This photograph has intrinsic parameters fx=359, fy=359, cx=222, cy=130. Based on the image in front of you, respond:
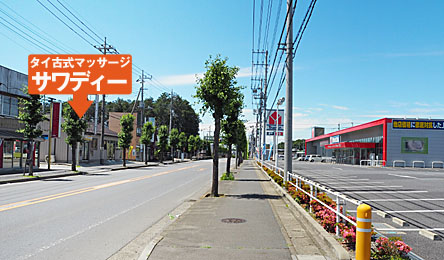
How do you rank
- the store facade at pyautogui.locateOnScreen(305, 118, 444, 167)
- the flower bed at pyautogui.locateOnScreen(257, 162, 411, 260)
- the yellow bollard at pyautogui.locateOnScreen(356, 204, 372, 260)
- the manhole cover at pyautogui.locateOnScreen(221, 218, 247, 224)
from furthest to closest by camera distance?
1. the store facade at pyautogui.locateOnScreen(305, 118, 444, 167)
2. the manhole cover at pyautogui.locateOnScreen(221, 218, 247, 224)
3. the flower bed at pyautogui.locateOnScreen(257, 162, 411, 260)
4. the yellow bollard at pyautogui.locateOnScreen(356, 204, 372, 260)

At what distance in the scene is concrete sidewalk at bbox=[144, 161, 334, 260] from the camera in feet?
19.6

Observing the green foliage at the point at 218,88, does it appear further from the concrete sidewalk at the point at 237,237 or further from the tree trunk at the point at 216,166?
the concrete sidewalk at the point at 237,237

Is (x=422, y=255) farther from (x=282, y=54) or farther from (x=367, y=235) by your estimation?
(x=282, y=54)

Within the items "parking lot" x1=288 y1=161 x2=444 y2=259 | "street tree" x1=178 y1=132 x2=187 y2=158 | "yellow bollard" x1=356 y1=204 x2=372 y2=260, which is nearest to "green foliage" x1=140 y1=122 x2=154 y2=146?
"street tree" x1=178 y1=132 x2=187 y2=158

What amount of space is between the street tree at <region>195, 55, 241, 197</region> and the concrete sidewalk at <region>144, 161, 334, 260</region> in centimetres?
433

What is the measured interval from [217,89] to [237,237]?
24.8ft

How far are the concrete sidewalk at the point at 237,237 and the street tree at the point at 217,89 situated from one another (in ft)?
14.2

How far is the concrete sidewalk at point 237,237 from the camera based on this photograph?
5973 millimetres

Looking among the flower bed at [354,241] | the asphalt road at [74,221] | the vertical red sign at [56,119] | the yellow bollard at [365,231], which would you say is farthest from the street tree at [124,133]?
the yellow bollard at [365,231]

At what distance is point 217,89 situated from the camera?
13711 mm

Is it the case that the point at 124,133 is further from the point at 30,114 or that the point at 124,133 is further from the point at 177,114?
the point at 177,114

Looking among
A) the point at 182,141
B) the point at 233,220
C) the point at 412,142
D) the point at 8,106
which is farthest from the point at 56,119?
the point at 182,141

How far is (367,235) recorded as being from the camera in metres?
4.95

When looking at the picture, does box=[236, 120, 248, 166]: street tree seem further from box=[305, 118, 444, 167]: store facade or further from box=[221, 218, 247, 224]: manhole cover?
box=[221, 218, 247, 224]: manhole cover
